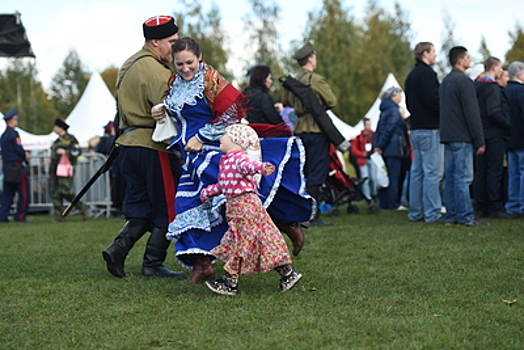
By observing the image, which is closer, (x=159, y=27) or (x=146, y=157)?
(x=146, y=157)

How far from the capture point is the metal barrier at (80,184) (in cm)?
1579

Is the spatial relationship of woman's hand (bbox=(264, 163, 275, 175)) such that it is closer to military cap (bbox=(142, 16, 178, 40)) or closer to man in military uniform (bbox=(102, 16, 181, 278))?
man in military uniform (bbox=(102, 16, 181, 278))

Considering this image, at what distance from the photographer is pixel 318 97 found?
10.4m

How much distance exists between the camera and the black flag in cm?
1030

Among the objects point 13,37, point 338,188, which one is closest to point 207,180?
point 13,37

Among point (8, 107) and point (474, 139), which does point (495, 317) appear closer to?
point (474, 139)

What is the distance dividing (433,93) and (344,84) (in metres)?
39.8

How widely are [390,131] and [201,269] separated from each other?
8.02 meters

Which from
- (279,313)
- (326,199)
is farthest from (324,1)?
(279,313)

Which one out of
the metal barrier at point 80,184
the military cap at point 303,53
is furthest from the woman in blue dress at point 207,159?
the metal barrier at point 80,184

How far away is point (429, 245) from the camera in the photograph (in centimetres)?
776

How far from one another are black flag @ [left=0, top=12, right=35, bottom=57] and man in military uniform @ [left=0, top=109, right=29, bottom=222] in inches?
187

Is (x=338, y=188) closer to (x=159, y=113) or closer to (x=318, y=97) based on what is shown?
(x=318, y=97)

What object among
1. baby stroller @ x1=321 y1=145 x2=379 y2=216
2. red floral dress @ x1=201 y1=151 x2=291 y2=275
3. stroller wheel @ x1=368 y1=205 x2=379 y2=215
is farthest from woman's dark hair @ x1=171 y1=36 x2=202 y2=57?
stroller wheel @ x1=368 y1=205 x2=379 y2=215
